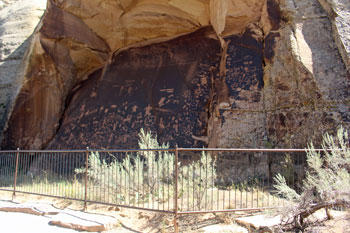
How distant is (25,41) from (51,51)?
4.82 m

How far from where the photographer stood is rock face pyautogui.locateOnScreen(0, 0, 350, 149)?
7.19 metres

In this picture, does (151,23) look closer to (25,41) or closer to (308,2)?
(308,2)

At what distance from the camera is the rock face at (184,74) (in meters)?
7.19

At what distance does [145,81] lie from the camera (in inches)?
440

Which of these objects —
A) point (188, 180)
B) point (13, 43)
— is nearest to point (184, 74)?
point (188, 180)

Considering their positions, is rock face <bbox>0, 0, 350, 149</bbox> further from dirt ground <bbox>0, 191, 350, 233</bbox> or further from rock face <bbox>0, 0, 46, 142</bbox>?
dirt ground <bbox>0, 191, 350, 233</bbox>

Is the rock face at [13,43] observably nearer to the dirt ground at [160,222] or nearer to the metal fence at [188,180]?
the metal fence at [188,180]

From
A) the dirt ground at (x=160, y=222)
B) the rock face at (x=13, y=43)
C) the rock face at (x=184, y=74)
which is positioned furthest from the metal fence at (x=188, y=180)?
the rock face at (x=13, y=43)

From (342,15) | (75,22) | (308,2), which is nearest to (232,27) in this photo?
(308,2)

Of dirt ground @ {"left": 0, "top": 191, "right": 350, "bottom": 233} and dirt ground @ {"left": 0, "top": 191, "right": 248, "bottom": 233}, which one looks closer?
dirt ground @ {"left": 0, "top": 191, "right": 350, "bottom": 233}

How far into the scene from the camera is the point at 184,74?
10.6 meters

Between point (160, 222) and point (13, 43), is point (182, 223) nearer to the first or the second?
point (160, 222)

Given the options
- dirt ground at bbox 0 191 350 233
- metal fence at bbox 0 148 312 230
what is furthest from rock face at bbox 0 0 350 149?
dirt ground at bbox 0 191 350 233

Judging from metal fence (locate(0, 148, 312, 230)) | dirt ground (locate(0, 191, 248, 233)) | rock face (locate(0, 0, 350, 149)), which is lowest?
dirt ground (locate(0, 191, 248, 233))
